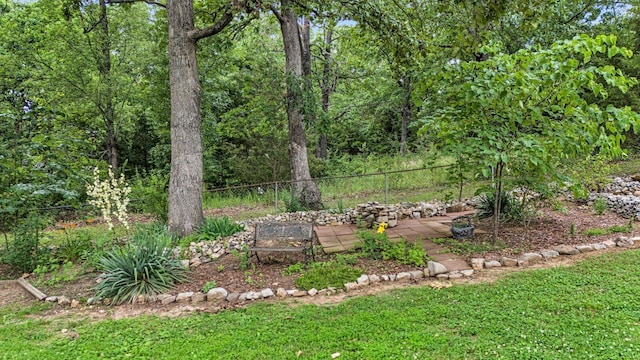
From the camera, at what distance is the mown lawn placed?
259 centimetres

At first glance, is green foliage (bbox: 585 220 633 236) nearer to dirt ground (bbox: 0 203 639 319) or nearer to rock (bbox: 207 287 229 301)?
dirt ground (bbox: 0 203 639 319)

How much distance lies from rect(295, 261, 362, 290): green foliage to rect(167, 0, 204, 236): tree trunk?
8.53 ft

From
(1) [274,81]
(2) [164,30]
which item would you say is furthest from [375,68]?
(2) [164,30]

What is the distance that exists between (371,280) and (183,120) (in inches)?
160

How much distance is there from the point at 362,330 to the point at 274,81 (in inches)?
284

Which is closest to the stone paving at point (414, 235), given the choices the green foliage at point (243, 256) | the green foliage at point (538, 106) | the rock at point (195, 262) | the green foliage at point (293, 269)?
the green foliage at point (293, 269)

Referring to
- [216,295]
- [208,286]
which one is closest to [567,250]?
[216,295]

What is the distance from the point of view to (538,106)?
4336 millimetres

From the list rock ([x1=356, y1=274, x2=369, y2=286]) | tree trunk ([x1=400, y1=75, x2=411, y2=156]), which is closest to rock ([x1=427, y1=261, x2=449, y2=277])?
rock ([x1=356, y1=274, x2=369, y2=286])

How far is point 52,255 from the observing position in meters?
5.26

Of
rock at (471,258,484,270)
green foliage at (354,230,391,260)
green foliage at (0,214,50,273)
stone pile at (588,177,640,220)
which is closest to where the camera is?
rock at (471,258,484,270)

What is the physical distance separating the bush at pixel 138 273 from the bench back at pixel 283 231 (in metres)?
1.19

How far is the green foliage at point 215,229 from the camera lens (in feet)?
18.6

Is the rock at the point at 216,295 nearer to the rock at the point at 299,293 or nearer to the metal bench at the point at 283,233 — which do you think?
the rock at the point at 299,293
